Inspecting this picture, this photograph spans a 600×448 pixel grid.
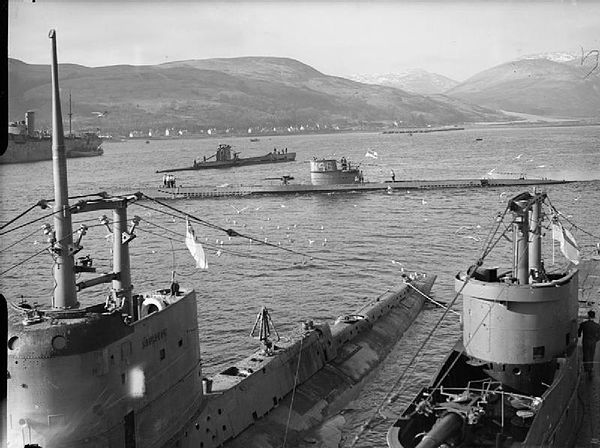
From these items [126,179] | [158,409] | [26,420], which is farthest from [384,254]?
[126,179]

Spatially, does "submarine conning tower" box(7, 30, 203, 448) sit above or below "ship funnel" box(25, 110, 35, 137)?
below

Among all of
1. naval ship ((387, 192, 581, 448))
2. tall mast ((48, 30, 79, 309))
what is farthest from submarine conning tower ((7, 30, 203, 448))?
naval ship ((387, 192, 581, 448))

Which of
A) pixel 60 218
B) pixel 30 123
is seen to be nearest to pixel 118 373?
pixel 60 218

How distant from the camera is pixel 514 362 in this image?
2136cm

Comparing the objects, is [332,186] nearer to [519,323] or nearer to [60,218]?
[519,323]

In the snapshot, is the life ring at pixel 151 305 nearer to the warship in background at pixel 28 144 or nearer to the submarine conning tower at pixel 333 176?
the submarine conning tower at pixel 333 176

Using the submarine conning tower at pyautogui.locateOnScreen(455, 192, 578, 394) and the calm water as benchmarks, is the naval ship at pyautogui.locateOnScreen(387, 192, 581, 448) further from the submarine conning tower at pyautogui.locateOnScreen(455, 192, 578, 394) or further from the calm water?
the calm water

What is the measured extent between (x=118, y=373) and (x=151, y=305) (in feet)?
9.76

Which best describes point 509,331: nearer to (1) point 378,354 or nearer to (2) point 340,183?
(1) point 378,354

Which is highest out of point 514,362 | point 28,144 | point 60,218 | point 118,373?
point 28,144

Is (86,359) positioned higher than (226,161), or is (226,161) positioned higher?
(226,161)

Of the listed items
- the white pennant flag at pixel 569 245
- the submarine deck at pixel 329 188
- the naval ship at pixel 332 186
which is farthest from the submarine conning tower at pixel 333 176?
the white pennant flag at pixel 569 245

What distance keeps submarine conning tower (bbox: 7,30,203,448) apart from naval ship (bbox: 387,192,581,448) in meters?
6.26

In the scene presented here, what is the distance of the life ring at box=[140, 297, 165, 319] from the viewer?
17889 mm
